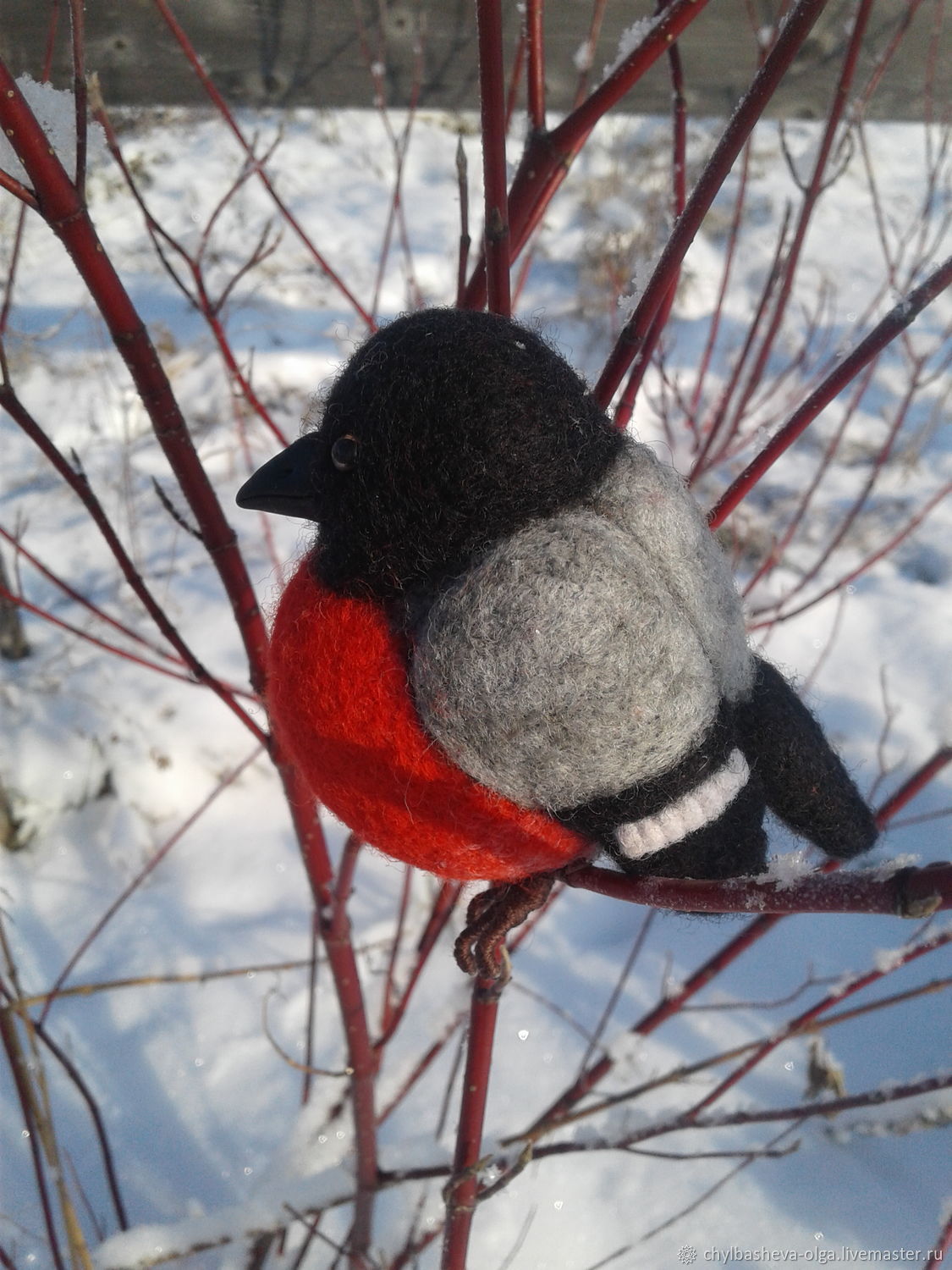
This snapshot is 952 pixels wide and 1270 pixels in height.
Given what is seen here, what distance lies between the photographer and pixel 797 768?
0.49 m

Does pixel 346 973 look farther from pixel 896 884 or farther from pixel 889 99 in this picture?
pixel 889 99

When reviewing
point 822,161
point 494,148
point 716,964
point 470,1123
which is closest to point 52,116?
point 494,148

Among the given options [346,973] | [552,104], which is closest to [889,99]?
[552,104]

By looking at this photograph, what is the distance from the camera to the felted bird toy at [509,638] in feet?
1.38

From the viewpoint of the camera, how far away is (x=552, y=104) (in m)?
2.00

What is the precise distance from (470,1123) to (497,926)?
0.26m

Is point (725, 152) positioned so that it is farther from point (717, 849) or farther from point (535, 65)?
point (717, 849)

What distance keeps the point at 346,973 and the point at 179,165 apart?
3.20m

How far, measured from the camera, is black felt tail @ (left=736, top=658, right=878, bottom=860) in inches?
19.1

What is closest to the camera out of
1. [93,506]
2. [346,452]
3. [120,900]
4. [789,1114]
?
[346,452]

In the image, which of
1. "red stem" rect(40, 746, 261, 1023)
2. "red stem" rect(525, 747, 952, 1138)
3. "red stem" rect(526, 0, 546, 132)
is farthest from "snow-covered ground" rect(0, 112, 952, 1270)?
"red stem" rect(526, 0, 546, 132)

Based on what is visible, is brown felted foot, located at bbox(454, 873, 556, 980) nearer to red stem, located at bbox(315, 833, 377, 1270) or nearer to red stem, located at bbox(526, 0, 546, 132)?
red stem, located at bbox(315, 833, 377, 1270)

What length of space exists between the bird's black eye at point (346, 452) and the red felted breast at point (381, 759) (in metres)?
0.08

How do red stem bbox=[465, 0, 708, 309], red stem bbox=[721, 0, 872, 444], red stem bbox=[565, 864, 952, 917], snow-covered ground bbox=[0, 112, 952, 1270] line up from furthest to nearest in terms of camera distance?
1. snow-covered ground bbox=[0, 112, 952, 1270]
2. red stem bbox=[721, 0, 872, 444]
3. red stem bbox=[465, 0, 708, 309]
4. red stem bbox=[565, 864, 952, 917]
